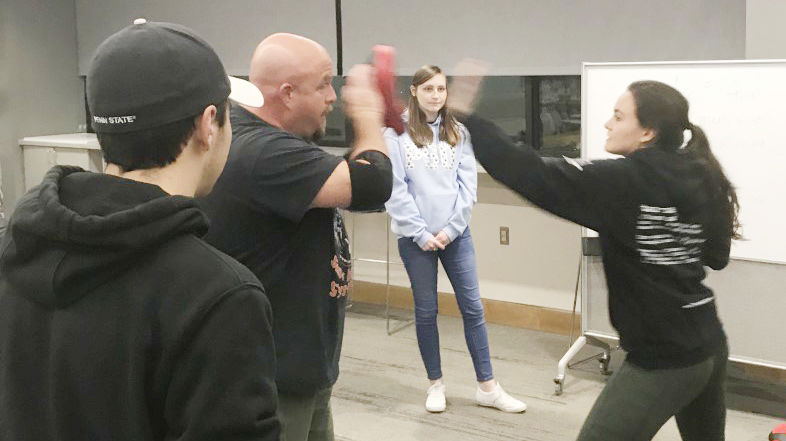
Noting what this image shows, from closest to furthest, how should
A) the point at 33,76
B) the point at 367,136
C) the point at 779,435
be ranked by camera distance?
the point at 367,136
the point at 779,435
the point at 33,76

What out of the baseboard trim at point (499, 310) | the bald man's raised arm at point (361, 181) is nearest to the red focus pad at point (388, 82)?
the bald man's raised arm at point (361, 181)

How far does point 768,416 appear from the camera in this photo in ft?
12.3

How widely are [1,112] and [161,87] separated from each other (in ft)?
20.1

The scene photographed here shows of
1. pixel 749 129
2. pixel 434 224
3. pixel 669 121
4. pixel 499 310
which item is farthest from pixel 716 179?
pixel 499 310

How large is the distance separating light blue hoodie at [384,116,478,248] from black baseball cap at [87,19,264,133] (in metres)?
2.74

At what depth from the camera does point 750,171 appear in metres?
3.69

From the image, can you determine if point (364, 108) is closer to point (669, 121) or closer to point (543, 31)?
point (669, 121)

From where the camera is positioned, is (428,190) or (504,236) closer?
(428,190)

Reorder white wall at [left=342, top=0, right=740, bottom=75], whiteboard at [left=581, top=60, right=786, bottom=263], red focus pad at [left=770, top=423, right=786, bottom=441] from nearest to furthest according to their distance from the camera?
red focus pad at [left=770, top=423, right=786, bottom=441] < whiteboard at [left=581, top=60, right=786, bottom=263] < white wall at [left=342, top=0, right=740, bottom=75]

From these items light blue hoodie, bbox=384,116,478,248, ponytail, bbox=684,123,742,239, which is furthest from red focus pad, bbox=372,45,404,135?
light blue hoodie, bbox=384,116,478,248

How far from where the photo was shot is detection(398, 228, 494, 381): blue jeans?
12.6ft

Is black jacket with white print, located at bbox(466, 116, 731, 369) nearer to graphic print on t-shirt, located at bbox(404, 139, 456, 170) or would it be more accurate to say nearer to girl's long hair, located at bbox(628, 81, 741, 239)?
girl's long hair, located at bbox(628, 81, 741, 239)

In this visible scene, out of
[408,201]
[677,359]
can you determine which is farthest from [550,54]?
[677,359]

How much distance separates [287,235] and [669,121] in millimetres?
942
